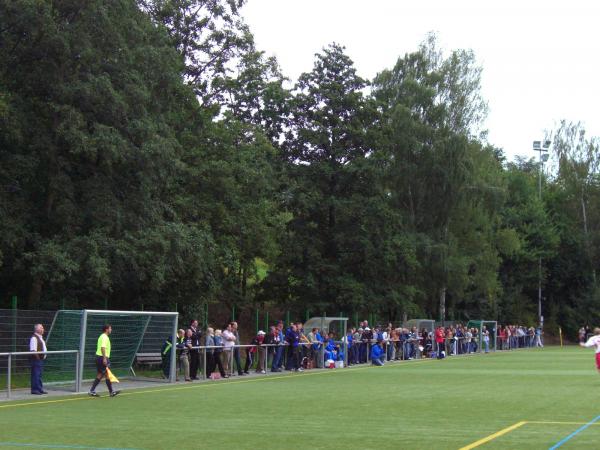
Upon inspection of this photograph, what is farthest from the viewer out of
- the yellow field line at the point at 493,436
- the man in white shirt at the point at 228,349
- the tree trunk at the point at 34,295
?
the tree trunk at the point at 34,295

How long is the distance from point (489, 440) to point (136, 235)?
20.2 meters

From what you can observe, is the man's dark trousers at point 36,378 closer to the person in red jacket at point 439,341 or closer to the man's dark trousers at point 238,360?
the man's dark trousers at point 238,360

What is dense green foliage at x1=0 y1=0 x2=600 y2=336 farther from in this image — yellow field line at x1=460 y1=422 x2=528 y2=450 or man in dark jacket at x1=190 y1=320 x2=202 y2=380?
yellow field line at x1=460 y1=422 x2=528 y2=450

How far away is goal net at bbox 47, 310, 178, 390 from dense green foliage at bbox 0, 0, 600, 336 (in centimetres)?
286

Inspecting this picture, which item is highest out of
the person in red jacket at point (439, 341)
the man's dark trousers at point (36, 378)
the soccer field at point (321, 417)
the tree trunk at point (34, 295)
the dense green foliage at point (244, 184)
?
the dense green foliage at point (244, 184)

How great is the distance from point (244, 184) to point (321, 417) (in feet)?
81.0

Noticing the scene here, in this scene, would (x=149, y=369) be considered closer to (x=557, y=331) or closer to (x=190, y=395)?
(x=190, y=395)

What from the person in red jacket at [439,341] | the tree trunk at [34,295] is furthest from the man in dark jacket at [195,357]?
the person in red jacket at [439,341]

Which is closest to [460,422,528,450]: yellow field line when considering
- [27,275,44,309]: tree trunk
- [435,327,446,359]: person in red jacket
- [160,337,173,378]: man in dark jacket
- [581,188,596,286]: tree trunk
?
[160,337,173,378]: man in dark jacket

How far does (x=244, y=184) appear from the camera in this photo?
39.2 metres

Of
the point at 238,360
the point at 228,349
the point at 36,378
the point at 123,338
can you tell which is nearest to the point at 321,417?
the point at 36,378

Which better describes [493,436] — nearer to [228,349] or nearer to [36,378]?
[36,378]

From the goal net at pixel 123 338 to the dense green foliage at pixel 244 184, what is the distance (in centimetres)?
286

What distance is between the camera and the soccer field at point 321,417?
12008 millimetres
